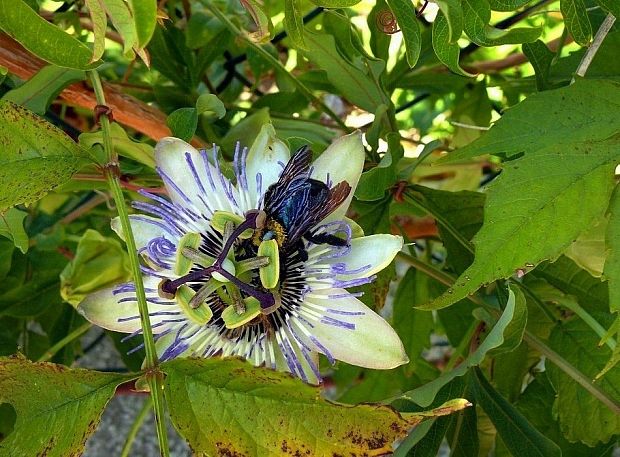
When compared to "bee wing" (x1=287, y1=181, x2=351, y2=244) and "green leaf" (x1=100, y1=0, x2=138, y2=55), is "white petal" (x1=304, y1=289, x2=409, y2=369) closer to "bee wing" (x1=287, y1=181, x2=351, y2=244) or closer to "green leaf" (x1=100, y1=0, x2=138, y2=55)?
"bee wing" (x1=287, y1=181, x2=351, y2=244)

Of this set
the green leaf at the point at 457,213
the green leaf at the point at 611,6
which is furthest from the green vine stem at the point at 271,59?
the green leaf at the point at 611,6

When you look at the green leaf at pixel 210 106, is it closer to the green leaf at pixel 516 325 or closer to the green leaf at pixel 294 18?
the green leaf at pixel 294 18

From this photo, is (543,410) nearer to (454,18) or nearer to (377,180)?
(377,180)

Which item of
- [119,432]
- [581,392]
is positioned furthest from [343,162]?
[119,432]

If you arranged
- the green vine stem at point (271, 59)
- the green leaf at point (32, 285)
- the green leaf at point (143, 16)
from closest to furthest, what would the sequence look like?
the green leaf at point (143, 16)
the green vine stem at point (271, 59)
the green leaf at point (32, 285)

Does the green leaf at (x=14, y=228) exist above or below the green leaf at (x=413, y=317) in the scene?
above

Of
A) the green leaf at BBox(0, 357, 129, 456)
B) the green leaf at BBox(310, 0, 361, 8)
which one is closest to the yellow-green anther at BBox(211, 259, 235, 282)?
the green leaf at BBox(0, 357, 129, 456)
